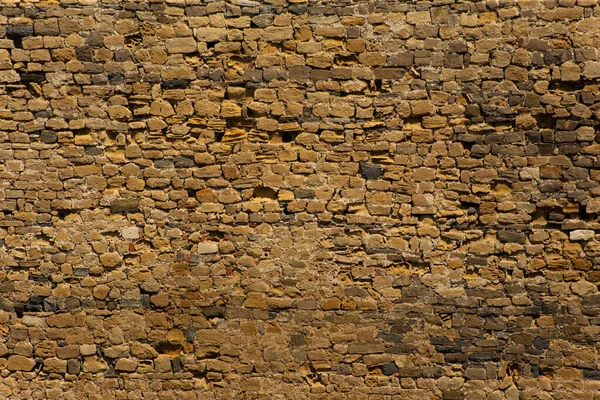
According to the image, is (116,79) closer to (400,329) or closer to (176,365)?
(176,365)

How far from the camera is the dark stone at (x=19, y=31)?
4.84m

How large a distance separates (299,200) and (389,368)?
155cm

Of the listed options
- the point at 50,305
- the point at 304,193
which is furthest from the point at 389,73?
the point at 50,305

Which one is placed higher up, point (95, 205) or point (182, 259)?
point (95, 205)

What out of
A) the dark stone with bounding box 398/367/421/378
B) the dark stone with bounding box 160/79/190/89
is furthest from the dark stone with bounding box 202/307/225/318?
the dark stone with bounding box 160/79/190/89

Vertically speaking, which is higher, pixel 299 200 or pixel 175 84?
pixel 175 84

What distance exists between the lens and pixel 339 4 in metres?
4.76

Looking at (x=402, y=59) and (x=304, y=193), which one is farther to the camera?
(x=304, y=193)

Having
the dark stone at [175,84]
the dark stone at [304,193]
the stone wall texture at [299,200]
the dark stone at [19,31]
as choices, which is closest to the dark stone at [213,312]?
the stone wall texture at [299,200]

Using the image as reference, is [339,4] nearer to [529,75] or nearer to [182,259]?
[529,75]

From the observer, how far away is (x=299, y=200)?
493 cm

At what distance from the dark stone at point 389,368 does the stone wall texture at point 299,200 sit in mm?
70

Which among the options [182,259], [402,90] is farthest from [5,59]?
[402,90]

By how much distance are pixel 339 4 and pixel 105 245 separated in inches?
105
